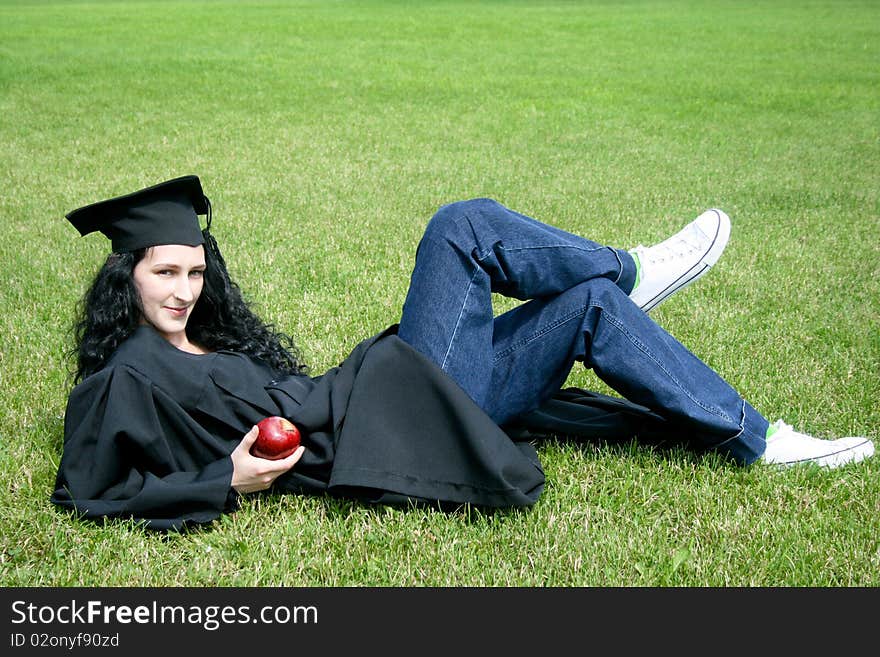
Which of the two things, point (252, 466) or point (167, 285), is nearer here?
point (252, 466)

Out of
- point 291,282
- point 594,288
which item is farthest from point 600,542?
point 291,282

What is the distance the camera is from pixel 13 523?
351cm

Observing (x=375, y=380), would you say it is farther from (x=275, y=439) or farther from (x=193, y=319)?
(x=193, y=319)

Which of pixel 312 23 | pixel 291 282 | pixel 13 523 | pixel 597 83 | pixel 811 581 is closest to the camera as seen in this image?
pixel 811 581

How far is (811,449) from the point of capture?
3.91m

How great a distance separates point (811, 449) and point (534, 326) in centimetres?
135

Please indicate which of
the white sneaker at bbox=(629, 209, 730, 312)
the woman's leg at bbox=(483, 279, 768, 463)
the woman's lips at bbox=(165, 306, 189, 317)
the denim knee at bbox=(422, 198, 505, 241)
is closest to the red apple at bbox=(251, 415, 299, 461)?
the woman's lips at bbox=(165, 306, 189, 317)

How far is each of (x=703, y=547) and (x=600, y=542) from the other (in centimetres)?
38

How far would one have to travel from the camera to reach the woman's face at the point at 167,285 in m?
3.51

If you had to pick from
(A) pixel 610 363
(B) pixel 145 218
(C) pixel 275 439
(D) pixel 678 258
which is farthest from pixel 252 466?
(D) pixel 678 258

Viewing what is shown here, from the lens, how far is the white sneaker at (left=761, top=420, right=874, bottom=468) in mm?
3875

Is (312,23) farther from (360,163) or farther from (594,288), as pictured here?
(594,288)

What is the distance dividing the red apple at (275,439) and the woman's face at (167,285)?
564 millimetres

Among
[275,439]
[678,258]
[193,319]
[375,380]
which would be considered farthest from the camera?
[678,258]
